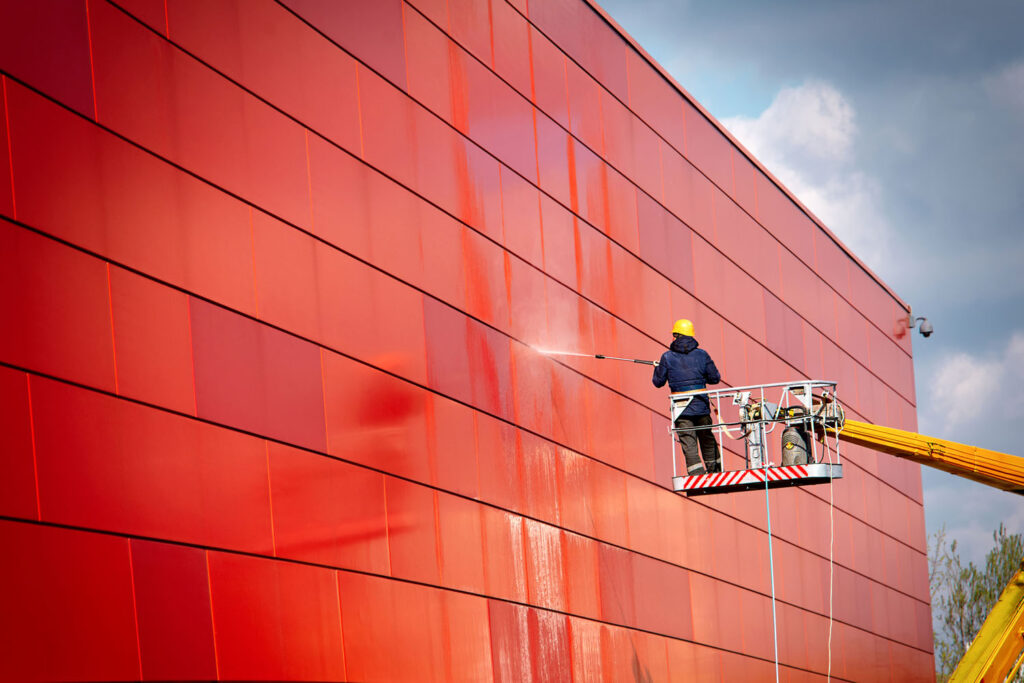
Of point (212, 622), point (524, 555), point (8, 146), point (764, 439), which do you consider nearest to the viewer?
point (8, 146)

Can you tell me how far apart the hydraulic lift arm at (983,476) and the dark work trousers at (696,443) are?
2.93 meters

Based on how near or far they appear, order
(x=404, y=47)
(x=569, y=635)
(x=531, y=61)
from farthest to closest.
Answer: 1. (x=531, y=61)
2. (x=569, y=635)
3. (x=404, y=47)

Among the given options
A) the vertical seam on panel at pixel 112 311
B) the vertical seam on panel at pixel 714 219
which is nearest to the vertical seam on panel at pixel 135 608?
the vertical seam on panel at pixel 112 311

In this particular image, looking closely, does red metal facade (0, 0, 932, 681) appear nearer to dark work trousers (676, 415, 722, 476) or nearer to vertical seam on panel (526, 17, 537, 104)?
vertical seam on panel (526, 17, 537, 104)

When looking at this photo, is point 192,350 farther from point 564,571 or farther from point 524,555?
point 564,571

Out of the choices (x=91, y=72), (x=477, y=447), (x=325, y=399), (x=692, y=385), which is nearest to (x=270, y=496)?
(x=325, y=399)

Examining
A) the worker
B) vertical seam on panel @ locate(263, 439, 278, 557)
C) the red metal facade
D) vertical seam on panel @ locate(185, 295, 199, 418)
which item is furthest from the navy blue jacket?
vertical seam on panel @ locate(185, 295, 199, 418)

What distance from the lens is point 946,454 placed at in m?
19.8

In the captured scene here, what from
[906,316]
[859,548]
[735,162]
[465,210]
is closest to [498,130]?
[465,210]

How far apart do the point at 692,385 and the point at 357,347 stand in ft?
15.8

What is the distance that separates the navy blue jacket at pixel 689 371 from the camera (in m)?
17.0

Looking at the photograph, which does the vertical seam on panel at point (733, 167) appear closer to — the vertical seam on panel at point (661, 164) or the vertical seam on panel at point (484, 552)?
the vertical seam on panel at point (661, 164)

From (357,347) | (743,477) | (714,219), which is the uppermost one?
(714,219)

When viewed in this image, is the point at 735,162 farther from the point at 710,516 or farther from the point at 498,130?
the point at 498,130
